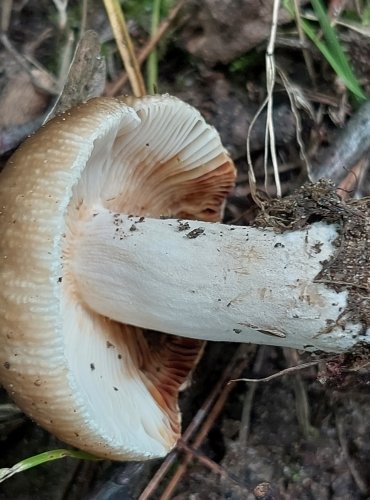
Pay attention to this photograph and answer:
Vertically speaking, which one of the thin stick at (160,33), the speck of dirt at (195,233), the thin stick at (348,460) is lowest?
the thin stick at (348,460)

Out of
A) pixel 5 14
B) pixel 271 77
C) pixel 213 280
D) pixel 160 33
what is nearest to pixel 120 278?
pixel 213 280

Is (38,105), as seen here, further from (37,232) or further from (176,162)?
(37,232)

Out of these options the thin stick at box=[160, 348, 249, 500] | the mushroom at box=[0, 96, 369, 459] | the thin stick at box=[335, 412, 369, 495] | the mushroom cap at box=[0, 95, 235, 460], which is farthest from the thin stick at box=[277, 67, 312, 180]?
the thin stick at box=[335, 412, 369, 495]

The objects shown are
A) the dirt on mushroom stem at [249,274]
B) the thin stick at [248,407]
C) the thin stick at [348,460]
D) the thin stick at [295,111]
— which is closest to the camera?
the dirt on mushroom stem at [249,274]

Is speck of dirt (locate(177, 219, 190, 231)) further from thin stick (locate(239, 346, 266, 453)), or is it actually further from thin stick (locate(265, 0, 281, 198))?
thin stick (locate(239, 346, 266, 453))

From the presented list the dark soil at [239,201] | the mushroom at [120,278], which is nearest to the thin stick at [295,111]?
the dark soil at [239,201]

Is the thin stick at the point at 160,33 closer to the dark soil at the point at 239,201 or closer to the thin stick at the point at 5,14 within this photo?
the dark soil at the point at 239,201
